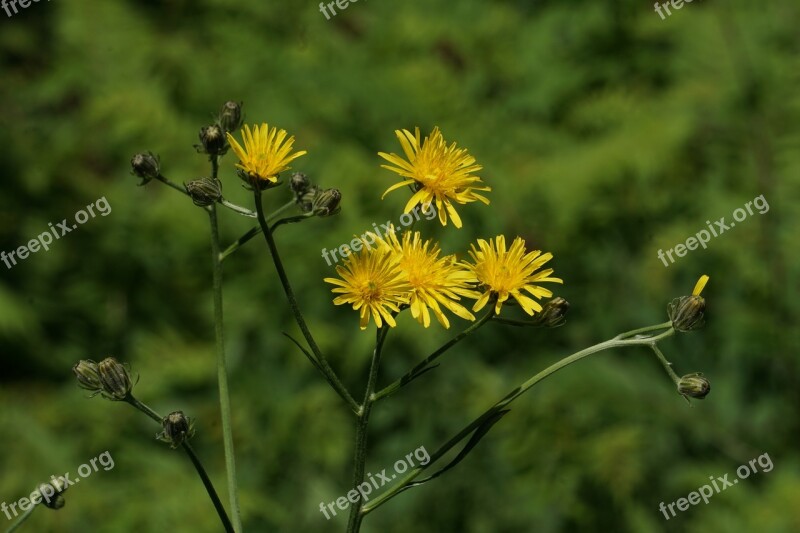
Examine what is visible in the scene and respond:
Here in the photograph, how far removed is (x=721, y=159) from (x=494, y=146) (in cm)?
147

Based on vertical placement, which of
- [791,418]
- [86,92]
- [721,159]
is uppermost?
[86,92]

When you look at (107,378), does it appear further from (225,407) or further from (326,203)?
(326,203)

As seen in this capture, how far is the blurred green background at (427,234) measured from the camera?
13.1ft

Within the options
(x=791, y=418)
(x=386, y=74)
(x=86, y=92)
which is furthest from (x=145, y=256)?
(x=791, y=418)

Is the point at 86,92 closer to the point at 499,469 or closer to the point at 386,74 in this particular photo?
the point at 386,74

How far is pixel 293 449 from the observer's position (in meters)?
4.06

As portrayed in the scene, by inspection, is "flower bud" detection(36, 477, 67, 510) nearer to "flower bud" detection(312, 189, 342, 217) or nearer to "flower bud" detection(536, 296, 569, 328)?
"flower bud" detection(312, 189, 342, 217)

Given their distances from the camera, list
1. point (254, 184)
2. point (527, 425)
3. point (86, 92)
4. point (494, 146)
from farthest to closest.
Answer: point (86, 92)
point (494, 146)
point (527, 425)
point (254, 184)

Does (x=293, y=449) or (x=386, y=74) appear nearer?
(x=293, y=449)

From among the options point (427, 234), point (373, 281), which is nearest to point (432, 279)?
point (373, 281)

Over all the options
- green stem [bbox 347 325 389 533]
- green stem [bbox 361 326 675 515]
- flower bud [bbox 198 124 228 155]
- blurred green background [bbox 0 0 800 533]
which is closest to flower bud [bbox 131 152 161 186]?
flower bud [bbox 198 124 228 155]

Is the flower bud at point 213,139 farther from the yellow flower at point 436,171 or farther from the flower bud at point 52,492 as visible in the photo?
the flower bud at point 52,492

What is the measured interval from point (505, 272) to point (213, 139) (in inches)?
24.1

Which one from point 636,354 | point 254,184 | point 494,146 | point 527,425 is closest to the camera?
point 254,184
